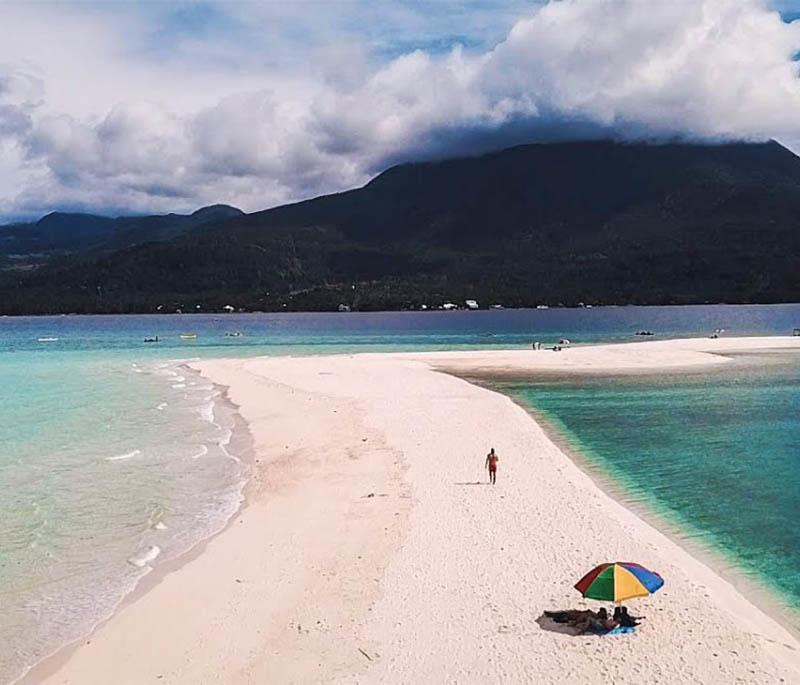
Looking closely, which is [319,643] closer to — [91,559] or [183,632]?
[183,632]

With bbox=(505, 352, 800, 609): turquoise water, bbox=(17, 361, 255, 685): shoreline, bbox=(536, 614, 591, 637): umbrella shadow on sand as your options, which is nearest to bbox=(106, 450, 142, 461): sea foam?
bbox=(17, 361, 255, 685): shoreline

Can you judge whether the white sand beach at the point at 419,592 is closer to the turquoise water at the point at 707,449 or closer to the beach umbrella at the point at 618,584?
the beach umbrella at the point at 618,584

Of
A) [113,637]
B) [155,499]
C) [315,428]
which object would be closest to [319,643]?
[113,637]

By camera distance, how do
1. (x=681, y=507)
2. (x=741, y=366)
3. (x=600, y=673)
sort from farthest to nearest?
(x=741, y=366) → (x=681, y=507) → (x=600, y=673)

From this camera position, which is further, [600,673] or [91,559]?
[91,559]

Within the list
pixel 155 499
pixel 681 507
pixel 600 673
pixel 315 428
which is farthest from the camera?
pixel 315 428

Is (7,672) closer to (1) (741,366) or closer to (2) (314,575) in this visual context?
(2) (314,575)

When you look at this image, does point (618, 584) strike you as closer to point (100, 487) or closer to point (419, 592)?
point (419, 592)
